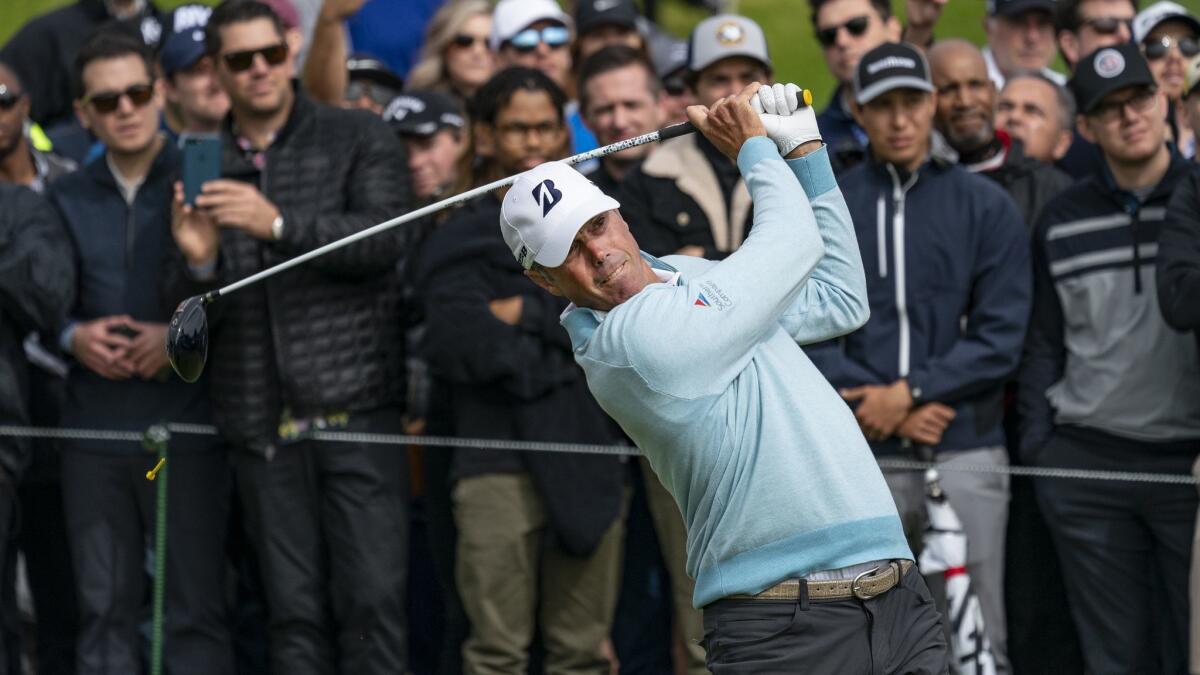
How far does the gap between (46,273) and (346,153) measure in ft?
3.95

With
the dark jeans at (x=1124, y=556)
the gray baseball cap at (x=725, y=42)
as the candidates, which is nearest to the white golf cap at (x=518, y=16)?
the gray baseball cap at (x=725, y=42)

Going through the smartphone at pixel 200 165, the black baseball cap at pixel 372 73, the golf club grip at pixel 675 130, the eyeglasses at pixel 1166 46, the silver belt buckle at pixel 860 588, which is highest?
the black baseball cap at pixel 372 73

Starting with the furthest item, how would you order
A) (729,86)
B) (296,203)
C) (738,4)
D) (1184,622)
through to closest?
(738,4)
(729,86)
(296,203)
(1184,622)

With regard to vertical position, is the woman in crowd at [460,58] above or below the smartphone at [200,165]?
above

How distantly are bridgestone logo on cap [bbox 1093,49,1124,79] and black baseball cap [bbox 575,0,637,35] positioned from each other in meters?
2.74

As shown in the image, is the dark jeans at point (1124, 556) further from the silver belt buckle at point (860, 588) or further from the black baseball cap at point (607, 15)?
the black baseball cap at point (607, 15)

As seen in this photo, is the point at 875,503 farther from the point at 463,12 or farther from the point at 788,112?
the point at 463,12

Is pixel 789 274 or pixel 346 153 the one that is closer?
pixel 789 274

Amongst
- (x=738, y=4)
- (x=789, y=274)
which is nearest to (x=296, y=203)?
(x=789, y=274)

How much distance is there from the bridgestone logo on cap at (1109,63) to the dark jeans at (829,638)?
111 inches

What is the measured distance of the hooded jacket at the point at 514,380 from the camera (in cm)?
629

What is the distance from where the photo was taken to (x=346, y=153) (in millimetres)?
6531

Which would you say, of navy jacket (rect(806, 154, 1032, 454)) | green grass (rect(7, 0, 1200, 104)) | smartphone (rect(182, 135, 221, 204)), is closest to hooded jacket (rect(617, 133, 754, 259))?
navy jacket (rect(806, 154, 1032, 454))

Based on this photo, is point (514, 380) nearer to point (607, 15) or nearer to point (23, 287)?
point (23, 287)
